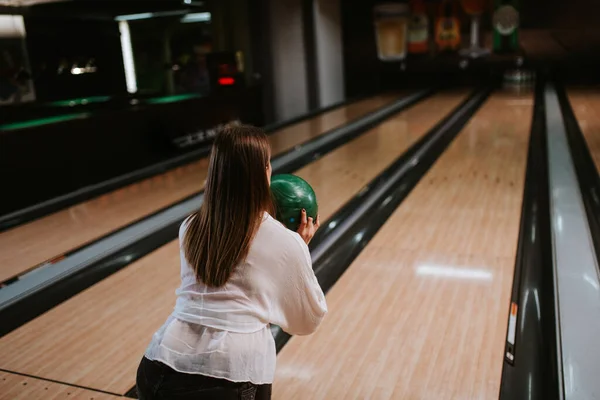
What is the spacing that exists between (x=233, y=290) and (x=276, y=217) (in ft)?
0.68

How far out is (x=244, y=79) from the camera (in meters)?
7.01

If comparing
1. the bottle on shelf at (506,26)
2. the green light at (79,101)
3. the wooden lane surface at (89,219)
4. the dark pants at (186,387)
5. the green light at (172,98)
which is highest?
the bottle on shelf at (506,26)

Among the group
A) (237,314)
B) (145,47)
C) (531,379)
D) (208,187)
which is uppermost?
(145,47)

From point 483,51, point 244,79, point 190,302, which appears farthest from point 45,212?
point 483,51

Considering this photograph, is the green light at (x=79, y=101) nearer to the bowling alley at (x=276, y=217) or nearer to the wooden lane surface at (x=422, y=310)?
the bowling alley at (x=276, y=217)

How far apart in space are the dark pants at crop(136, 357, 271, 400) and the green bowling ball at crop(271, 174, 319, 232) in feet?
1.03

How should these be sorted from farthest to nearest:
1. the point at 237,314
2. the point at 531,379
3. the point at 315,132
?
1. the point at 315,132
2. the point at 531,379
3. the point at 237,314

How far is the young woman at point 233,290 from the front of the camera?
3.14 feet

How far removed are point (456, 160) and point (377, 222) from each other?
5.14ft

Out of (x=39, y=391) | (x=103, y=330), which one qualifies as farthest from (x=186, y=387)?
(x=103, y=330)

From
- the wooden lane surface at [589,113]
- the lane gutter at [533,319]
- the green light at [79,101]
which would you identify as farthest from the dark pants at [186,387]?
the green light at [79,101]

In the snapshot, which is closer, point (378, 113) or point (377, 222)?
point (377, 222)

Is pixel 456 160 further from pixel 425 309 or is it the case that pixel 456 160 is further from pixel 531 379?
pixel 531 379

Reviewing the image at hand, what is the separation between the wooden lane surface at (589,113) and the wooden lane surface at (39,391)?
3.24 meters
